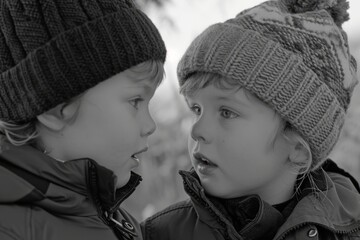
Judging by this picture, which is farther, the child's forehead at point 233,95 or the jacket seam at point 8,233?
the child's forehead at point 233,95

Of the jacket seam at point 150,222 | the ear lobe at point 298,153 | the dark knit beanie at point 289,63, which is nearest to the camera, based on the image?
the dark knit beanie at point 289,63

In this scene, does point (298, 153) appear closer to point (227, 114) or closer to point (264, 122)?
point (264, 122)

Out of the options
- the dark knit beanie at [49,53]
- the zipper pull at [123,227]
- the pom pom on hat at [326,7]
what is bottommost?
the zipper pull at [123,227]

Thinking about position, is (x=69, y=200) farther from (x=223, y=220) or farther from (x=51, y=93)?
(x=223, y=220)

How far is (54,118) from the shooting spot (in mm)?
1868

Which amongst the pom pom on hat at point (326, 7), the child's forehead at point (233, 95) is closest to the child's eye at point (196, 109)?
the child's forehead at point (233, 95)

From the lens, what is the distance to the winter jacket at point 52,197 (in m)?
1.65

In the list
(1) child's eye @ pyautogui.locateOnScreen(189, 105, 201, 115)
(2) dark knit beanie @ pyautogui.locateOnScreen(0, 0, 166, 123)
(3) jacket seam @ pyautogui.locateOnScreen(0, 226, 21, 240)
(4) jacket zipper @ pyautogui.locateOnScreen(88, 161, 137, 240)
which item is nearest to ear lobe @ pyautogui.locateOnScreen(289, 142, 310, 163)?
(1) child's eye @ pyautogui.locateOnScreen(189, 105, 201, 115)

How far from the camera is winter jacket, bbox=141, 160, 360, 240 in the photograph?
85.0 inches

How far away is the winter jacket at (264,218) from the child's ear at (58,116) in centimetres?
63

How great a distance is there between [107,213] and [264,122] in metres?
0.71

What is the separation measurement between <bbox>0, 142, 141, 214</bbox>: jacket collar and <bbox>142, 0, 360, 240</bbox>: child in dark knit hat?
0.51 meters

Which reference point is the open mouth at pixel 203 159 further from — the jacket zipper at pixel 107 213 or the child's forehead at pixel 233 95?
the jacket zipper at pixel 107 213

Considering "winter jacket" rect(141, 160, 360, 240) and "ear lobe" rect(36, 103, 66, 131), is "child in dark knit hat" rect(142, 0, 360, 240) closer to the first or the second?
"winter jacket" rect(141, 160, 360, 240)
